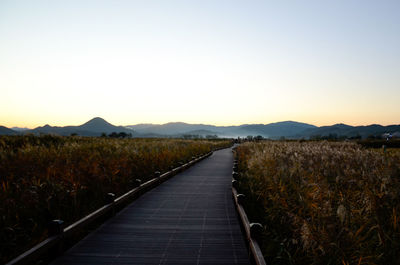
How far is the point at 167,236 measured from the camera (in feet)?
19.6

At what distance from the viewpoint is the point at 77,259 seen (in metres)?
4.75

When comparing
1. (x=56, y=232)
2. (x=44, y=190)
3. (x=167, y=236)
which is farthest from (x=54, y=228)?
(x=167, y=236)

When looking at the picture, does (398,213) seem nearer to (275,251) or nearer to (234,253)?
(275,251)

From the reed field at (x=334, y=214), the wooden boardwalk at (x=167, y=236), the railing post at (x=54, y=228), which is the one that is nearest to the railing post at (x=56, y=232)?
the railing post at (x=54, y=228)

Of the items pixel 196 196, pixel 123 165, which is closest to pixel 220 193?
pixel 196 196

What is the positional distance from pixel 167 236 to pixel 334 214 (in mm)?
3163

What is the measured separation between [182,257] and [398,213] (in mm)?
3382

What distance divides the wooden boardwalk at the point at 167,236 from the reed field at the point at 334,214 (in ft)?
2.36

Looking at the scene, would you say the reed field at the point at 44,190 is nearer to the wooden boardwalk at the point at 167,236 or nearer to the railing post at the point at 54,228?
the railing post at the point at 54,228

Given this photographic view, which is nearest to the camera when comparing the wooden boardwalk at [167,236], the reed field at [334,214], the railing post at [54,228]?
the reed field at [334,214]

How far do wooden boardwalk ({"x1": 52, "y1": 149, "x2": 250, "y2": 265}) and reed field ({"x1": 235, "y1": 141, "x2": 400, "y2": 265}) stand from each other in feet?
2.36

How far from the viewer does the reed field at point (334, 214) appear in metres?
3.89

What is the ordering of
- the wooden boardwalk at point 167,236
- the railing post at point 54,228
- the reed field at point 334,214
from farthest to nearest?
1. the wooden boardwalk at point 167,236
2. the railing post at point 54,228
3. the reed field at point 334,214

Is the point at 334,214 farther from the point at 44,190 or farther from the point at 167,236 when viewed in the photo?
the point at 44,190
